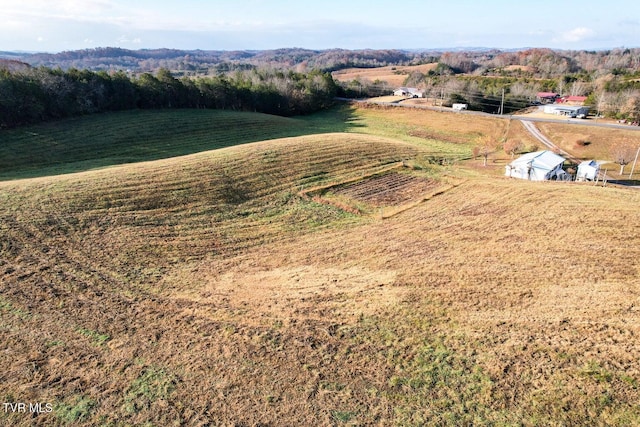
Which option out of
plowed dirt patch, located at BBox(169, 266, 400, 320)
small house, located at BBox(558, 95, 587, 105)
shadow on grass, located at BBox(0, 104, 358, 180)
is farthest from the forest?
plowed dirt patch, located at BBox(169, 266, 400, 320)

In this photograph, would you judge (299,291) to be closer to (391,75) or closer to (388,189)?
(388,189)

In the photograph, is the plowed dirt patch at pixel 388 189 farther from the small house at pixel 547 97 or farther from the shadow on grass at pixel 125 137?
the small house at pixel 547 97

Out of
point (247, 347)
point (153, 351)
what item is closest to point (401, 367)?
point (247, 347)

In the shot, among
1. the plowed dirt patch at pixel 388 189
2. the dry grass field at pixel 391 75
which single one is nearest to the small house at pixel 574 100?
the dry grass field at pixel 391 75

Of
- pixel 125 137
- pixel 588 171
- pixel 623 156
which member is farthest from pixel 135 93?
pixel 623 156

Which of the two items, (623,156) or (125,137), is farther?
(125,137)

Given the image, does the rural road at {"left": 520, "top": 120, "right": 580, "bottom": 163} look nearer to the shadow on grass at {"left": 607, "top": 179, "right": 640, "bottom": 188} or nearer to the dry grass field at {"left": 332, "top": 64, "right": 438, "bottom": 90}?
the shadow on grass at {"left": 607, "top": 179, "right": 640, "bottom": 188}

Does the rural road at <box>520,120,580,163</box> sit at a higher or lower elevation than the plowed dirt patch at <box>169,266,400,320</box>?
higher
